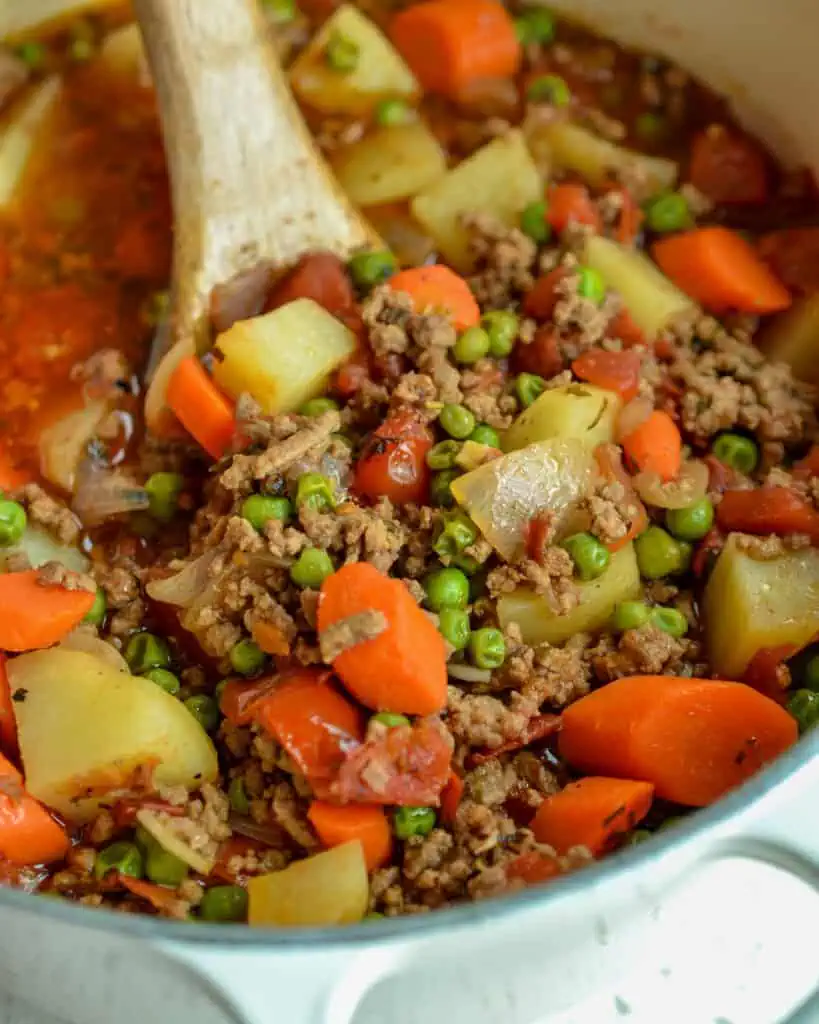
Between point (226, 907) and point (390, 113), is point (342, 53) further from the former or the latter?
point (226, 907)

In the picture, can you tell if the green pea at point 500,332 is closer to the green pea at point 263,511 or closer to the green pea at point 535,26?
the green pea at point 263,511

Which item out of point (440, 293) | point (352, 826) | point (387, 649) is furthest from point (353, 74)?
point (352, 826)

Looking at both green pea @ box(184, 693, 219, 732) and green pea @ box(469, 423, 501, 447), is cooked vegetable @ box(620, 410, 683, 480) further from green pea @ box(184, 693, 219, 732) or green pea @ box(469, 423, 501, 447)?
green pea @ box(184, 693, 219, 732)

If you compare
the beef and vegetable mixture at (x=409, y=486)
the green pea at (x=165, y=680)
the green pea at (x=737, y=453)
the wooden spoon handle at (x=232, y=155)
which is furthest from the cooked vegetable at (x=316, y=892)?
the wooden spoon handle at (x=232, y=155)

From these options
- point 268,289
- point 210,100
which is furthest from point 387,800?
point 210,100

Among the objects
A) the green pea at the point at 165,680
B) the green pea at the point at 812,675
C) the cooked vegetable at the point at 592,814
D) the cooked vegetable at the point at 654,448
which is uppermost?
the cooked vegetable at the point at 654,448

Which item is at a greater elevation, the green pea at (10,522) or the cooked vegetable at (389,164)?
the cooked vegetable at (389,164)

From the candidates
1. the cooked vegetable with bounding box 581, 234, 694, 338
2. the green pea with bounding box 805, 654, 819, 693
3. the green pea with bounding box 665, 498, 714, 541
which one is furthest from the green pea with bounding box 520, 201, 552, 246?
the green pea with bounding box 805, 654, 819, 693
